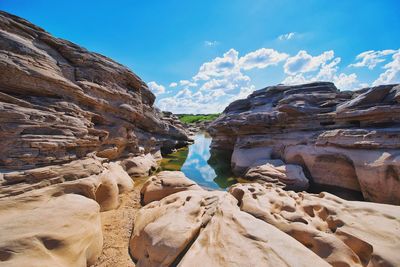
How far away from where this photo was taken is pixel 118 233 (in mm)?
5645

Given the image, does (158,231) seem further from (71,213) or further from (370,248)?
(370,248)

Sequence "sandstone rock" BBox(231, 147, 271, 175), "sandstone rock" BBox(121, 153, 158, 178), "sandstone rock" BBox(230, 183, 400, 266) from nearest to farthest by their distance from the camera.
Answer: "sandstone rock" BBox(230, 183, 400, 266) < "sandstone rock" BBox(121, 153, 158, 178) < "sandstone rock" BBox(231, 147, 271, 175)

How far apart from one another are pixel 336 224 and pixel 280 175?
687 cm

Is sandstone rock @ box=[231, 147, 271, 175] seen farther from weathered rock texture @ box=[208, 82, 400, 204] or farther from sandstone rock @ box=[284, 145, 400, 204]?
sandstone rock @ box=[284, 145, 400, 204]

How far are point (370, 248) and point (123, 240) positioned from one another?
5.95m

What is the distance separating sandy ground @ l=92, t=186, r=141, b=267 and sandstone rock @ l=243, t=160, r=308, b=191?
25.3 feet

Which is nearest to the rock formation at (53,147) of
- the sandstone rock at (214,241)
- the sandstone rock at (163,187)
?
the sandstone rock at (163,187)

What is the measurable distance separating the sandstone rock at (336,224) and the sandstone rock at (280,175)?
194 inches

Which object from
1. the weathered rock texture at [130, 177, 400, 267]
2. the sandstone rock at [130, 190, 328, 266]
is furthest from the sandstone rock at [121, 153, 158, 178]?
the sandstone rock at [130, 190, 328, 266]

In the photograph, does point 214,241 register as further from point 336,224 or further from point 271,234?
point 336,224

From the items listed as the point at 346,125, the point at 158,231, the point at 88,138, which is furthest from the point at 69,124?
the point at 346,125

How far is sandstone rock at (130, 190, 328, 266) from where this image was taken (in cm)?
318

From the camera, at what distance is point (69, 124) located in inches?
A: 316

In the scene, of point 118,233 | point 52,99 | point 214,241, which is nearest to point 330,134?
point 214,241
